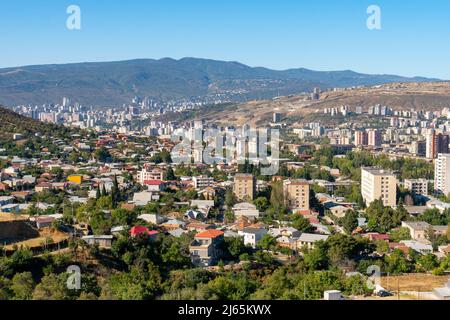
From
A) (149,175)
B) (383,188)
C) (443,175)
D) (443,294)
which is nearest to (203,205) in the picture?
(149,175)

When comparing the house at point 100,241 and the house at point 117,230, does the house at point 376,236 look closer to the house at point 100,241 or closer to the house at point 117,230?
the house at point 117,230

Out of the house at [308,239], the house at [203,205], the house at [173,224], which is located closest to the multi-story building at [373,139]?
the house at [203,205]

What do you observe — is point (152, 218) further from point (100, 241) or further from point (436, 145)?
point (436, 145)

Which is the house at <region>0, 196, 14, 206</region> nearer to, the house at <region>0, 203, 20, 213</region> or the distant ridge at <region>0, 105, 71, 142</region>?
the house at <region>0, 203, 20, 213</region>

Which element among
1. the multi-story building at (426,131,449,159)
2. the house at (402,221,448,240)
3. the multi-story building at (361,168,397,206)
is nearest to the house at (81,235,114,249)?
the house at (402,221,448,240)

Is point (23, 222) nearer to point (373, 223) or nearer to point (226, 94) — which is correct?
point (373, 223)

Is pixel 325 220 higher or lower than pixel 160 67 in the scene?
lower

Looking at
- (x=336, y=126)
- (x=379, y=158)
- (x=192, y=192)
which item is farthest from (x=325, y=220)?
(x=336, y=126)
